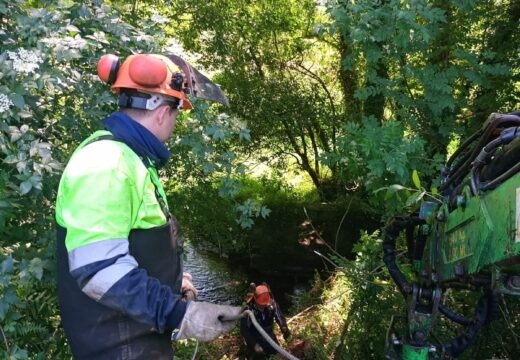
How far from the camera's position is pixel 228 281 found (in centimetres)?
1061

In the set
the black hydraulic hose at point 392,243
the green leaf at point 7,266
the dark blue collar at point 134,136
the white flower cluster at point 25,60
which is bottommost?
the green leaf at point 7,266

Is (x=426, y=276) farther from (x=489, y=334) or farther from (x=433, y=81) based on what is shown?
(x=433, y=81)

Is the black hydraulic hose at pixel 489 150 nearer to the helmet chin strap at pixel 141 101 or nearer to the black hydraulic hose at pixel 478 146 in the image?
the black hydraulic hose at pixel 478 146

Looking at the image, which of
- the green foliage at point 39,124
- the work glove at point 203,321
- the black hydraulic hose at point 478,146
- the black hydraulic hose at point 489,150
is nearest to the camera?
the black hydraulic hose at point 489,150

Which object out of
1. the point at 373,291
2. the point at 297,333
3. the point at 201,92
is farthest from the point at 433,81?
the point at 297,333

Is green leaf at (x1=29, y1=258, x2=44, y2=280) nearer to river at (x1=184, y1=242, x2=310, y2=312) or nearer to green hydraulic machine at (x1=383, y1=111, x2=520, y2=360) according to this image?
green hydraulic machine at (x1=383, y1=111, x2=520, y2=360)

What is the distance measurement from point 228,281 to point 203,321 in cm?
875

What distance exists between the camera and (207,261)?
11516mm

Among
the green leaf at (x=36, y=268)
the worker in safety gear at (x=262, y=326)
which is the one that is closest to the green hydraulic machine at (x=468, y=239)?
the green leaf at (x=36, y=268)

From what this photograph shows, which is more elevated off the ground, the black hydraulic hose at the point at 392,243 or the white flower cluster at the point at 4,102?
the white flower cluster at the point at 4,102

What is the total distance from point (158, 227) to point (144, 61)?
78cm

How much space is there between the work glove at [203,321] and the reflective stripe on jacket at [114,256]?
0.05 m

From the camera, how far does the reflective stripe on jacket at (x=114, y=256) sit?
1.83 meters

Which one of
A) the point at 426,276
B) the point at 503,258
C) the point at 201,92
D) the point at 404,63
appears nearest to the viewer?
the point at 503,258
